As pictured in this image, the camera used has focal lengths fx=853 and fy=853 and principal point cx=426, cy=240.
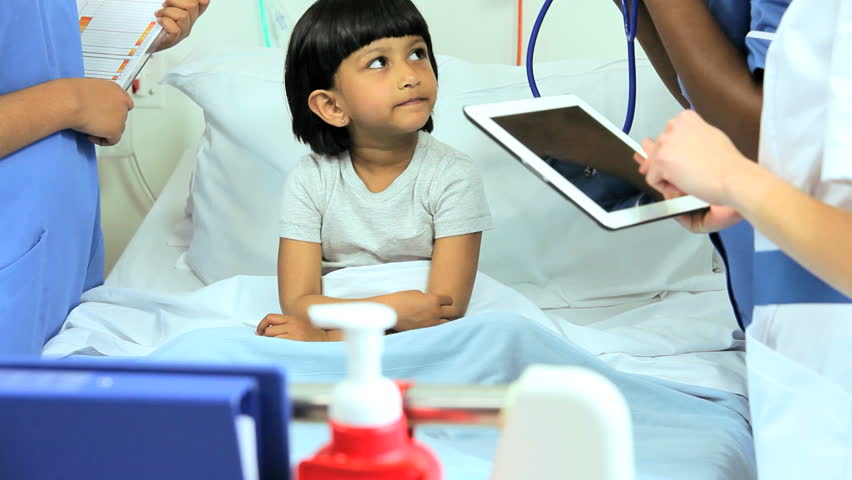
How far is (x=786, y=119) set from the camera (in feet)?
2.19

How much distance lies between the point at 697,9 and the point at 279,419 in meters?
0.80

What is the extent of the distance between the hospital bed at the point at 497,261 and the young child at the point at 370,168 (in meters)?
0.07

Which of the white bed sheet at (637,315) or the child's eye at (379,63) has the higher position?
the child's eye at (379,63)

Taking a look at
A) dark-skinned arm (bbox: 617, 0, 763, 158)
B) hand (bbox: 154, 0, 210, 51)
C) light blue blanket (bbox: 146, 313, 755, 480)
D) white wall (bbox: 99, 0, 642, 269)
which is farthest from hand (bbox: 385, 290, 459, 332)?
white wall (bbox: 99, 0, 642, 269)

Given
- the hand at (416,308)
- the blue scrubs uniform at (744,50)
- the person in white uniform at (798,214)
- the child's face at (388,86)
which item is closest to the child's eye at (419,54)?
the child's face at (388,86)

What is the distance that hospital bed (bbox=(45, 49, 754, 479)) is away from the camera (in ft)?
4.05

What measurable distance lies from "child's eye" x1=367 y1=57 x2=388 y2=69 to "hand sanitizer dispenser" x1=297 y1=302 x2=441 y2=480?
1.05 meters

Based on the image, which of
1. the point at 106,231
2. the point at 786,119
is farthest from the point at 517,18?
the point at 786,119

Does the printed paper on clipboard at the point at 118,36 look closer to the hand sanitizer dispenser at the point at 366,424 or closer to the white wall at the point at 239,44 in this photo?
the white wall at the point at 239,44

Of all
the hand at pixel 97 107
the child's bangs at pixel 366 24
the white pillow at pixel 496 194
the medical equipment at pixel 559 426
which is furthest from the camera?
the white pillow at pixel 496 194

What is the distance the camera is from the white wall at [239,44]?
1854 mm

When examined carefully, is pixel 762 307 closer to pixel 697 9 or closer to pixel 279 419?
pixel 697 9

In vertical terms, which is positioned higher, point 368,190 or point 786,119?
point 786,119

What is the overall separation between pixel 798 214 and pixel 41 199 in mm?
996
